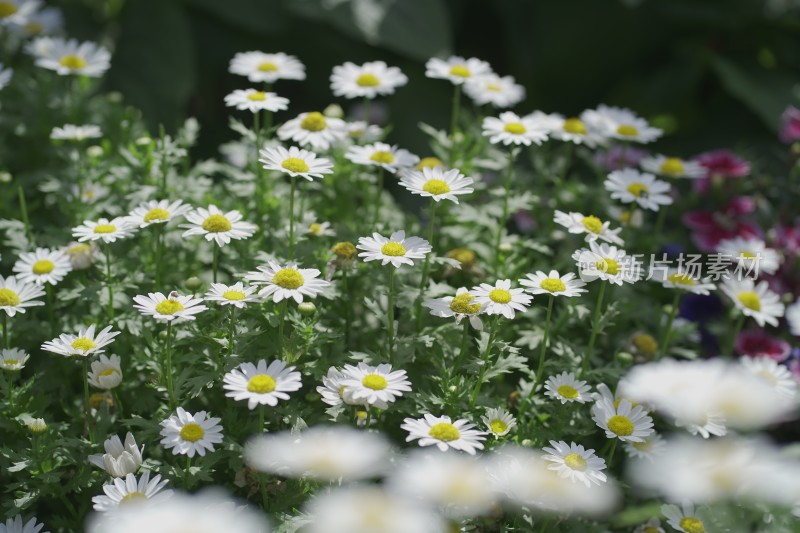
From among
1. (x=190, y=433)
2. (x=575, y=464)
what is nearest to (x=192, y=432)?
(x=190, y=433)

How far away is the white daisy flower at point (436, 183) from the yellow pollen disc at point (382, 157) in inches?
3.8

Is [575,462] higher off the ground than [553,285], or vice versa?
[553,285]

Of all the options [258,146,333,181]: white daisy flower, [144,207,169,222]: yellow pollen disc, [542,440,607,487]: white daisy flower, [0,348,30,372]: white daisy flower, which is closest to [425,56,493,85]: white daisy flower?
[258,146,333,181]: white daisy flower

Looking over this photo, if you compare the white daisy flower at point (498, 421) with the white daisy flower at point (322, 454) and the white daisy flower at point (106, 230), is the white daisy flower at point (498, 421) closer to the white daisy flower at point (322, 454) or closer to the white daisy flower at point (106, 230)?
the white daisy flower at point (322, 454)

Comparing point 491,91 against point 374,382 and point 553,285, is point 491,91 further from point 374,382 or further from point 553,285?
A: point 374,382

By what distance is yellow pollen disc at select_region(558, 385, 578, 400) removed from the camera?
1459 mm

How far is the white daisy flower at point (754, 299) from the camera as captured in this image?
1.81 metres

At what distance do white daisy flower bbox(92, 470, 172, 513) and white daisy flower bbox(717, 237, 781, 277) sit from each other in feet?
4.22

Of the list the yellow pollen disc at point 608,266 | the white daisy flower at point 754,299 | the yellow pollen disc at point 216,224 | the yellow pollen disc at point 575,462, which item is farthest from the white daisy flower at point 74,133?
the white daisy flower at point 754,299

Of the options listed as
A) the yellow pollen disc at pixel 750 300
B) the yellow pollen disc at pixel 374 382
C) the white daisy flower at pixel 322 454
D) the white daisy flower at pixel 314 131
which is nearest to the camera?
the white daisy flower at pixel 322 454

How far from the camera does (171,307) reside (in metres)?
1.38

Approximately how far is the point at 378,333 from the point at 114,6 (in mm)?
2020

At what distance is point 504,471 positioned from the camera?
1.31 m

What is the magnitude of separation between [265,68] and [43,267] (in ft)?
2.07
